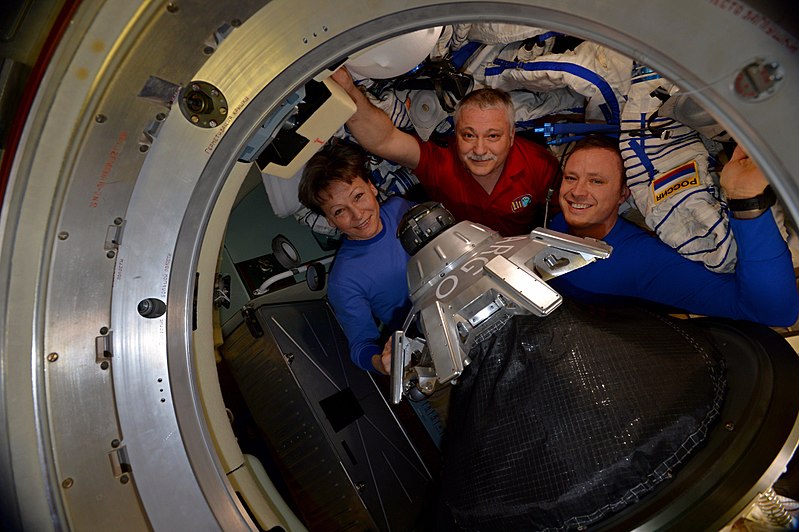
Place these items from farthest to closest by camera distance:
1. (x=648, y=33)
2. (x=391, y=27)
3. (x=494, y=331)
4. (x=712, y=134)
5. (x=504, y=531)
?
(x=712, y=134)
(x=494, y=331)
(x=504, y=531)
(x=391, y=27)
(x=648, y=33)

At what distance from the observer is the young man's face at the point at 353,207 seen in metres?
1.87

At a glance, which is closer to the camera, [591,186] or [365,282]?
[591,186]

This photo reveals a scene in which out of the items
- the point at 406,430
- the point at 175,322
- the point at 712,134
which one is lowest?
the point at 406,430

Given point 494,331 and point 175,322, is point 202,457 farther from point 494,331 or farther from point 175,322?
point 494,331

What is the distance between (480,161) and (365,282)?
0.64 metres

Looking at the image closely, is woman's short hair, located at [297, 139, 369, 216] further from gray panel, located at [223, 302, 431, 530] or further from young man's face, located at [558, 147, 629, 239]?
young man's face, located at [558, 147, 629, 239]

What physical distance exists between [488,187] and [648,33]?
119cm

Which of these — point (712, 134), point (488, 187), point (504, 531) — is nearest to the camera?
point (504, 531)

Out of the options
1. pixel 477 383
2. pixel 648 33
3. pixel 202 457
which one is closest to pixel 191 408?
pixel 202 457

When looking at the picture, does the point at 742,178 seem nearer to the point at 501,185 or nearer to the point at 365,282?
the point at 501,185

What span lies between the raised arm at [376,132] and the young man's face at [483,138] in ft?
0.69

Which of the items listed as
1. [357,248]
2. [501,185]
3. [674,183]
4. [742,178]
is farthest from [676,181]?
[357,248]

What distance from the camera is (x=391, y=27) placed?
102 centimetres

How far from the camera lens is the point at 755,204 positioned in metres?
1.27
